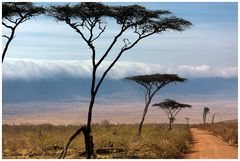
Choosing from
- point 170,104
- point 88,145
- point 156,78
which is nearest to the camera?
point 88,145

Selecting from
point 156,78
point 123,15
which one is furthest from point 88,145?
point 156,78

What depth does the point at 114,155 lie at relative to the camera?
49.1ft

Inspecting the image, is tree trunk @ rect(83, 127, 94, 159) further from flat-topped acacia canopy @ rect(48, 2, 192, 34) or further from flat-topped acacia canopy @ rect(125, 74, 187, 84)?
flat-topped acacia canopy @ rect(125, 74, 187, 84)

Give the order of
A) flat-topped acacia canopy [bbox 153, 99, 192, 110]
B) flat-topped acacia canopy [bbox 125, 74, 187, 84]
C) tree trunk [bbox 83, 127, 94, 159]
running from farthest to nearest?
flat-topped acacia canopy [bbox 153, 99, 192, 110] < flat-topped acacia canopy [bbox 125, 74, 187, 84] < tree trunk [bbox 83, 127, 94, 159]

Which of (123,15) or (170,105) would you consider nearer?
(123,15)

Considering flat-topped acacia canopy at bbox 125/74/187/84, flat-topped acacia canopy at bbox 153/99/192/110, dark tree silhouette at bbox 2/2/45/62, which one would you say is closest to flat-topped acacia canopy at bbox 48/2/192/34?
dark tree silhouette at bbox 2/2/45/62

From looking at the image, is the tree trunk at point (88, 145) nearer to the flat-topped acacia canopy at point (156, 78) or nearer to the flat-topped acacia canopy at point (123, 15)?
the flat-topped acacia canopy at point (123, 15)

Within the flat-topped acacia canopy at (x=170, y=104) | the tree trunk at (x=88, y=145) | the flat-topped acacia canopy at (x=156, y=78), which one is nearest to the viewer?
the tree trunk at (x=88, y=145)

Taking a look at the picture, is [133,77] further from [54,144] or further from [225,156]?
[225,156]

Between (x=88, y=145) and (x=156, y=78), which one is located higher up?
(x=156, y=78)

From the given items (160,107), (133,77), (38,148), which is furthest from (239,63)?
(160,107)

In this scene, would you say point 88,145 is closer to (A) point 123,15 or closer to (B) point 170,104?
(A) point 123,15

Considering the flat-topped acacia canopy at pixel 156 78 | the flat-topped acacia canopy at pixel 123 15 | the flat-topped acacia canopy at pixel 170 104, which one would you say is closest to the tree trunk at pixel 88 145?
the flat-topped acacia canopy at pixel 123 15

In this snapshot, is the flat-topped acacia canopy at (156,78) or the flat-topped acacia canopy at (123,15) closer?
the flat-topped acacia canopy at (123,15)
